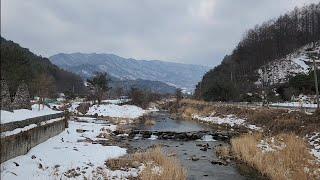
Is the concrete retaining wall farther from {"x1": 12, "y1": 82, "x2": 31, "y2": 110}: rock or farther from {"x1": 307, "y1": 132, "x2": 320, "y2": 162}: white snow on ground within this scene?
{"x1": 307, "y1": 132, "x2": 320, "y2": 162}: white snow on ground

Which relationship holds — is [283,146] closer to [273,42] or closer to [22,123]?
[22,123]

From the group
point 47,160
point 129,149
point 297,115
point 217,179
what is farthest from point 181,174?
point 297,115

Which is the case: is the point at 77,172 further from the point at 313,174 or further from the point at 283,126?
the point at 283,126

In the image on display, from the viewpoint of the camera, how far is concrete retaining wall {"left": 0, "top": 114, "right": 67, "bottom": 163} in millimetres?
18078

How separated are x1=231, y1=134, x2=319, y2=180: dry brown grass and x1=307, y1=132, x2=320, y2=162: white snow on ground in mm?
477

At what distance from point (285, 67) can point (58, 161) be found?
120 metres

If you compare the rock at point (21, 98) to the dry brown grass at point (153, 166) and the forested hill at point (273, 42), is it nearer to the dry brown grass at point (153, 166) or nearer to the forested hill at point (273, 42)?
the dry brown grass at point (153, 166)

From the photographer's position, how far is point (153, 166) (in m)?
21.5

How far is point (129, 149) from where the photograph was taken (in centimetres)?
3052

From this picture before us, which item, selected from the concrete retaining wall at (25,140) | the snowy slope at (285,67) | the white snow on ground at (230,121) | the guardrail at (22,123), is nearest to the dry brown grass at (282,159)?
the concrete retaining wall at (25,140)

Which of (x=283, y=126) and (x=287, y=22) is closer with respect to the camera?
(x=283, y=126)

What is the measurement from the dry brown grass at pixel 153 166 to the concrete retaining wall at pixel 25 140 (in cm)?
444

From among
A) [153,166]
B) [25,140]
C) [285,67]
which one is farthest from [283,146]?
[285,67]

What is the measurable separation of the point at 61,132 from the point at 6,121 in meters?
15.7
